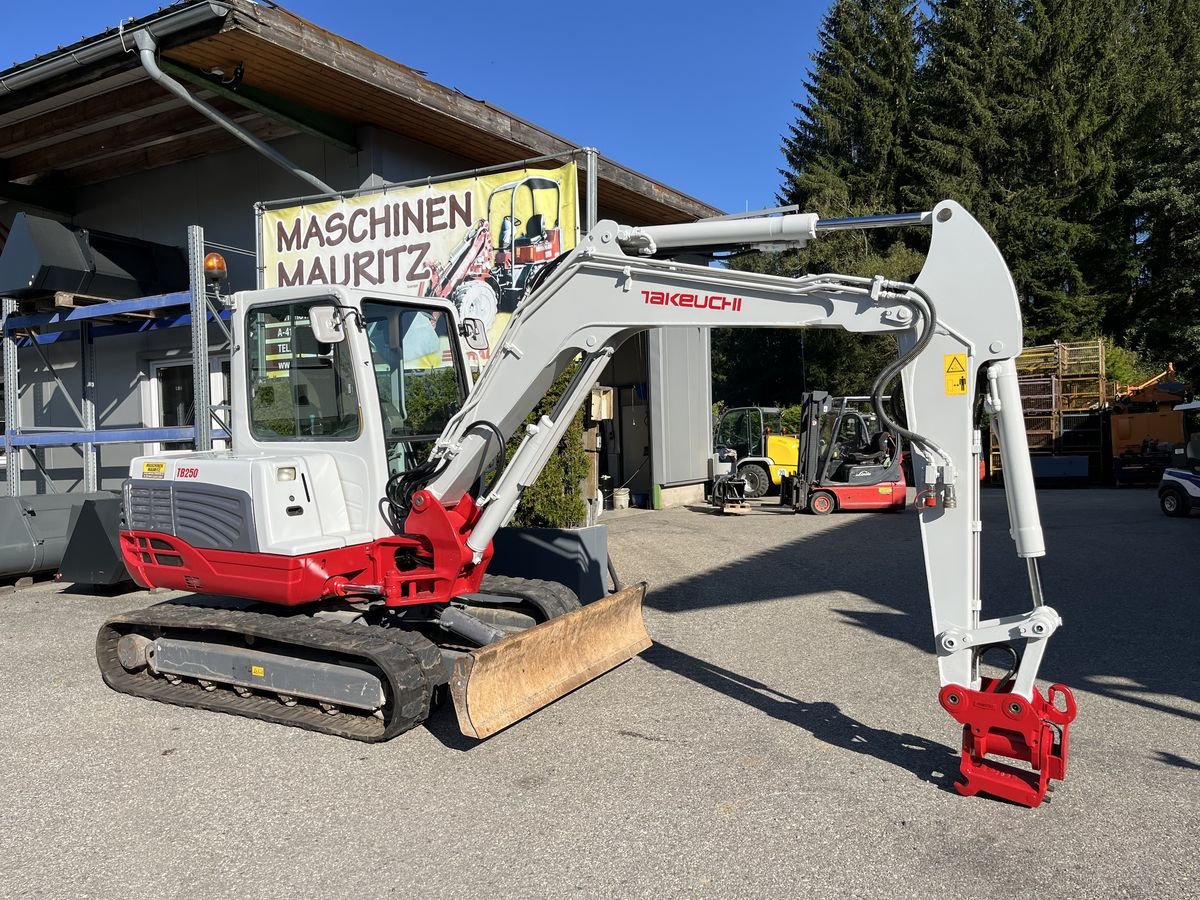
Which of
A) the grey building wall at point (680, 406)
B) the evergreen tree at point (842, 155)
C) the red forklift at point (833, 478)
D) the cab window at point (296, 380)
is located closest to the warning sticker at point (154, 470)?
the cab window at point (296, 380)

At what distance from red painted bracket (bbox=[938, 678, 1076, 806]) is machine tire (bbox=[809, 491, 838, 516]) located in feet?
40.4

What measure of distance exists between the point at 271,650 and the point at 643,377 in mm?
12415

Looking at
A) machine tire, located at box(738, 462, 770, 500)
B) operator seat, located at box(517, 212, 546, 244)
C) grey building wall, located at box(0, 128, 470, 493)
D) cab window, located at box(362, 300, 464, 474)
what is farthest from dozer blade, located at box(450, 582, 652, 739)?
machine tire, located at box(738, 462, 770, 500)

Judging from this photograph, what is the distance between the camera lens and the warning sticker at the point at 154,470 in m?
5.78

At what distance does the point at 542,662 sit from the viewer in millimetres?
5223

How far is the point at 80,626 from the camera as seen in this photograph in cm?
796

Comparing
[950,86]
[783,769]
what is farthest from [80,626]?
[950,86]

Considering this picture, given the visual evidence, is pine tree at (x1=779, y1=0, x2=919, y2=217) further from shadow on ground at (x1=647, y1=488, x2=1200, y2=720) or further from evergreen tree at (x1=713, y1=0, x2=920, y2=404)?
shadow on ground at (x1=647, y1=488, x2=1200, y2=720)

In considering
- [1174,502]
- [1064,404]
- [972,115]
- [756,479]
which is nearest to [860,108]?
[972,115]

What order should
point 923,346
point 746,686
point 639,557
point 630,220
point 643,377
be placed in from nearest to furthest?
point 923,346
point 746,686
point 639,557
point 630,220
point 643,377

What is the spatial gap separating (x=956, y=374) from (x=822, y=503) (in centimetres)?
1249

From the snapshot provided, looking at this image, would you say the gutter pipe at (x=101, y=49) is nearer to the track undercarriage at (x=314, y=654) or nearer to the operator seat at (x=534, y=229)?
the operator seat at (x=534, y=229)

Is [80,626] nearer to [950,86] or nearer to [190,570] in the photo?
[190,570]

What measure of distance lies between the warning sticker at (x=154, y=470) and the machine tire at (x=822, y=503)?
12452 mm
